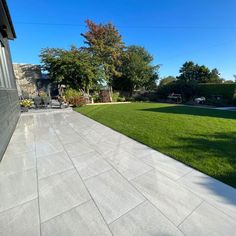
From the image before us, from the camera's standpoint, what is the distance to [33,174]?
208 centimetres

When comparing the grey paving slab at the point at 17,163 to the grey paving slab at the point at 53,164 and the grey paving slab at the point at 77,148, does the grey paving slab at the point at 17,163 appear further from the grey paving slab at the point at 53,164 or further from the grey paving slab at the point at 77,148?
the grey paving slab at the point at 77,148

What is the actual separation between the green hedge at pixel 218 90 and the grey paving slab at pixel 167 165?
44.3 feet

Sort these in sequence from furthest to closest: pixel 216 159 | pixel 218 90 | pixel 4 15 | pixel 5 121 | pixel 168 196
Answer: pixel 218 90, pixel 4 15, pixel 5 121, pixel 216 159, pixel 168 196

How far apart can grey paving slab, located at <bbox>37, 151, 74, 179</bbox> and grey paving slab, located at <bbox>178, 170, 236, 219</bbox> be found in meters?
1.77

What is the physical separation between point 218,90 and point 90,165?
15471 mm

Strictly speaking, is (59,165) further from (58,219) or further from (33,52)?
(33,52)

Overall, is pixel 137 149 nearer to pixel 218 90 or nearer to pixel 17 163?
pixel 17 163

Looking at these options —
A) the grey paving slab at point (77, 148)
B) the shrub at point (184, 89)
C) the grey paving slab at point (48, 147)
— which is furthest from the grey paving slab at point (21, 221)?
the shrub at point (184, 89)

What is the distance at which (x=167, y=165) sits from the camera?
7.68 ft

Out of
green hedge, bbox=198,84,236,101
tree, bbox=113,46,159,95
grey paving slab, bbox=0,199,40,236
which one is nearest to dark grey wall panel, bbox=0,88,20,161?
grey paving slab, bbox=0,199,40,236

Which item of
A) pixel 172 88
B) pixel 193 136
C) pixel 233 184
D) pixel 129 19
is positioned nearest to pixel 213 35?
pixel 172 88

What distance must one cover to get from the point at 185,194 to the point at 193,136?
2.35m

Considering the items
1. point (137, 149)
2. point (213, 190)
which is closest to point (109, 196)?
point (213, 190)

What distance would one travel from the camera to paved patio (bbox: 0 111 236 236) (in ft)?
4.12
